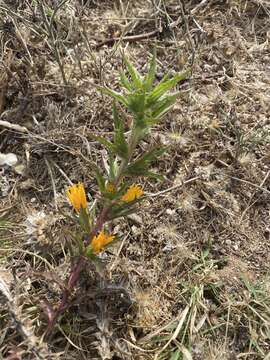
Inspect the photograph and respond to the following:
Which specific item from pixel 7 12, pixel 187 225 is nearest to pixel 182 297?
pixel 187 225

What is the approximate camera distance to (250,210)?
247cm

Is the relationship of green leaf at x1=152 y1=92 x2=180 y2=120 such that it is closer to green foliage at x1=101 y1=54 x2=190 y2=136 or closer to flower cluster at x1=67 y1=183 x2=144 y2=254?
green foliage at x1=101 y1=54 x2=190 y2=136

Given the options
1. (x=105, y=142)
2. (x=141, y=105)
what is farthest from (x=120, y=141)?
(x=141, y=105)

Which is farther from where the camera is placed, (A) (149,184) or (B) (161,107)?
(A) (149,184)

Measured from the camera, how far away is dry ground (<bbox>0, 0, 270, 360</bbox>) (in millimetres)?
2068

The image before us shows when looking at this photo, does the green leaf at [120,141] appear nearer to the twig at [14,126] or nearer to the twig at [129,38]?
the twig at [14,126]

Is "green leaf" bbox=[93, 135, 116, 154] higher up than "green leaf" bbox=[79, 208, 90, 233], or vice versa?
"green leaf" bbox=[93, 135, 116, 154]

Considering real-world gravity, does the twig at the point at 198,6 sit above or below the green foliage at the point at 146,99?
below

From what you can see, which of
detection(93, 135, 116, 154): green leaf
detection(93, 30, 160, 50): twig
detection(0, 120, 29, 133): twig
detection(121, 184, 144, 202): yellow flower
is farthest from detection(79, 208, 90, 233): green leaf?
detection(93, 30, 160, 50): twig

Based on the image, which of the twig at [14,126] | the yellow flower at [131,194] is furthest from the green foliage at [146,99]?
the twig at [14,126]

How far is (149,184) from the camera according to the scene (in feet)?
8.05

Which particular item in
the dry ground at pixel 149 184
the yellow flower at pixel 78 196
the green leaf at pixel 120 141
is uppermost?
the green leaf at pixel 120 141

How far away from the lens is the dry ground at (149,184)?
2.07 metres

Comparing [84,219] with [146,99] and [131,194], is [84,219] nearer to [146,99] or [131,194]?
[131,194]
